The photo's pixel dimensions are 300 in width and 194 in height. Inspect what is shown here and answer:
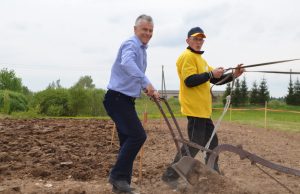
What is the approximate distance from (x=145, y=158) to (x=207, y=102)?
2768 millimetres

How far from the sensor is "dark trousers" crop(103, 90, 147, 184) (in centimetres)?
484

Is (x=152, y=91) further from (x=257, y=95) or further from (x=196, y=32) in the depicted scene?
(x=257, y=95)

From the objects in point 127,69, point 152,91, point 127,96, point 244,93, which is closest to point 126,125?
point 127,96

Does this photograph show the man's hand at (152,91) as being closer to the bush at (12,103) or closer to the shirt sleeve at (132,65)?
the shirt sleeve at (132,65)

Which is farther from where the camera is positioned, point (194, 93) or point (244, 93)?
point (244, 93)

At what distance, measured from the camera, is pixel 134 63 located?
4.63 m

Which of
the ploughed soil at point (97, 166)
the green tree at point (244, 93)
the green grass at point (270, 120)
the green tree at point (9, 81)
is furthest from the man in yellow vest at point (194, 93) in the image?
the green tree at point (244, 93)

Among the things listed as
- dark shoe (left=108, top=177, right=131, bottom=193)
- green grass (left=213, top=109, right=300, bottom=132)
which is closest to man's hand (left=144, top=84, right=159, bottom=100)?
dark shoe (left=108, top=177, right=131, bottom=193)

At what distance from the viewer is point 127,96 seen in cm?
491

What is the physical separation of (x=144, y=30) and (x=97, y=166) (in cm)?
290

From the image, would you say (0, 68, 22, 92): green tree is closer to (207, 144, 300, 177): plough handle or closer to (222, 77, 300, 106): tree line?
(222, 77, 300, 106): tree line

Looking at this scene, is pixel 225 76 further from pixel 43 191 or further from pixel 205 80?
pixel 43 191

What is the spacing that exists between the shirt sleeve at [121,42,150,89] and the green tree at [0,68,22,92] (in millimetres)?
34879

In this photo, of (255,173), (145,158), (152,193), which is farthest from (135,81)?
(145,158)
